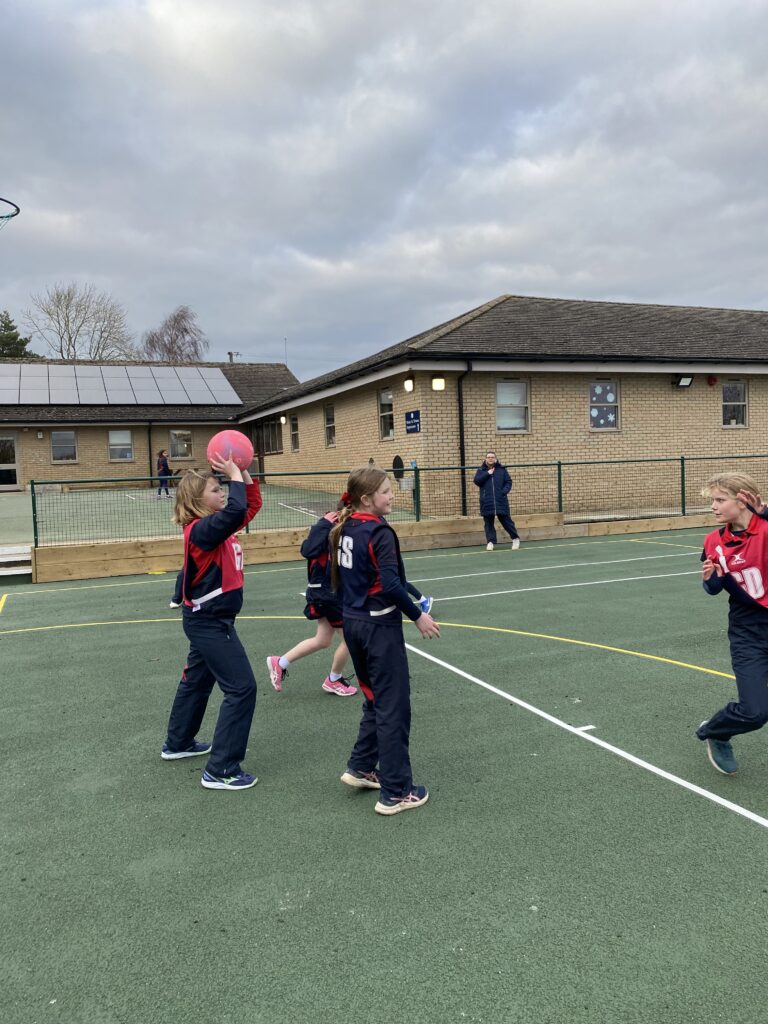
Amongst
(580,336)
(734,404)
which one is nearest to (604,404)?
(580,336)

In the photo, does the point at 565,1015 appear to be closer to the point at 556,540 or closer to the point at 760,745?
the point at 760,745

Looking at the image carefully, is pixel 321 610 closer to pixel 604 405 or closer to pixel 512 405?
pixel 512 405

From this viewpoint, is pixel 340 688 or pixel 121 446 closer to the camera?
pixel 340 688

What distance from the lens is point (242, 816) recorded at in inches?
156

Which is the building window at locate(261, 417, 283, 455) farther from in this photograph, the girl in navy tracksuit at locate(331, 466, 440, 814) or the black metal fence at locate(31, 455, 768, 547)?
the girl in navy tracksuit at locate(331, 466, 440, 814)

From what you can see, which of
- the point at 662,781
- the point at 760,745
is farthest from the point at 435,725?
the point at 760,745

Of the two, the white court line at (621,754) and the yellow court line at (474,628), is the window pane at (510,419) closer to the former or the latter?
the yellow court line at (474,628)

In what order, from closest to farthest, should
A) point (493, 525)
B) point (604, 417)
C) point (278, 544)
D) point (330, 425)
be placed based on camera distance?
point (278, 544) → point (493, 525) → point (604, 417) → point (330, 425)

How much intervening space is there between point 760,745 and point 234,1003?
3.70 m

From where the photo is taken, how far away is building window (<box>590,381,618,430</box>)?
20.2m

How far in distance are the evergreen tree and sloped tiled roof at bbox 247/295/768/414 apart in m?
46.7

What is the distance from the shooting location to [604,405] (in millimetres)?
20312

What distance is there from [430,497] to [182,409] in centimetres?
1795

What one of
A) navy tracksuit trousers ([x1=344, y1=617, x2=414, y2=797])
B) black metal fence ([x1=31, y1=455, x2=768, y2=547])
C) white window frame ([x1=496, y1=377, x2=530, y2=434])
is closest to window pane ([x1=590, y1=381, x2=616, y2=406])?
black metal fence ([x1=31, y1=455, x2=768, y2=547])
